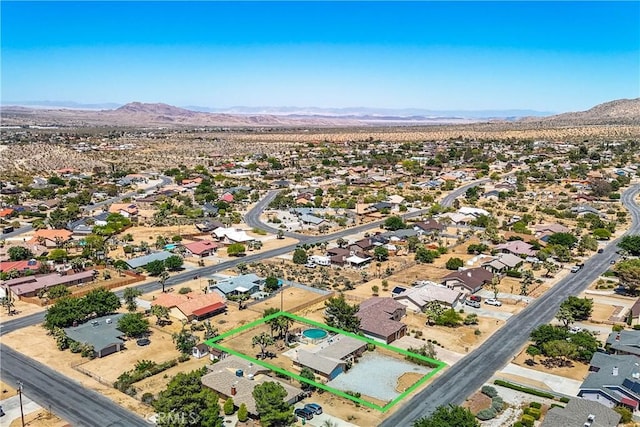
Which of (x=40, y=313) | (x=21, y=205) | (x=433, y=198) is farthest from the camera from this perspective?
(x=433, y=198)

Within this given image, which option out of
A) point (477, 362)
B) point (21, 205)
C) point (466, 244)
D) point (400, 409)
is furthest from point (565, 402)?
point (21, 205)

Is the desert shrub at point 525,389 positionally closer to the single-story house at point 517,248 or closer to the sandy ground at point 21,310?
the single-story house at point 517,248

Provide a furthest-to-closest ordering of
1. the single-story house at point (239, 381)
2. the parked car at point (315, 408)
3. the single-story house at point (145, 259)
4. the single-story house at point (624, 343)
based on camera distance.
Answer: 1. the single-story house at point (145, 259)
2. the single-story house at point (624, 343)
3. the single-story house at point (239, 381)
4. the parked car at point (315, 408)

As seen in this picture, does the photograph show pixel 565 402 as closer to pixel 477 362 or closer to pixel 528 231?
pixel 477 362

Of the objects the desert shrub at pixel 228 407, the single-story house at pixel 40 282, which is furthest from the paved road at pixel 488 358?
the single-story house at pixel 40 282

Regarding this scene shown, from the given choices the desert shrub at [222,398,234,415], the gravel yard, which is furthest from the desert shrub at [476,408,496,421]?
the desert shrub at [222,398,234,415]

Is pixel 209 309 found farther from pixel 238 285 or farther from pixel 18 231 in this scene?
pixel 18 231

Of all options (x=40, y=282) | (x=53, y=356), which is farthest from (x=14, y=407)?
(x=40, y=282)
